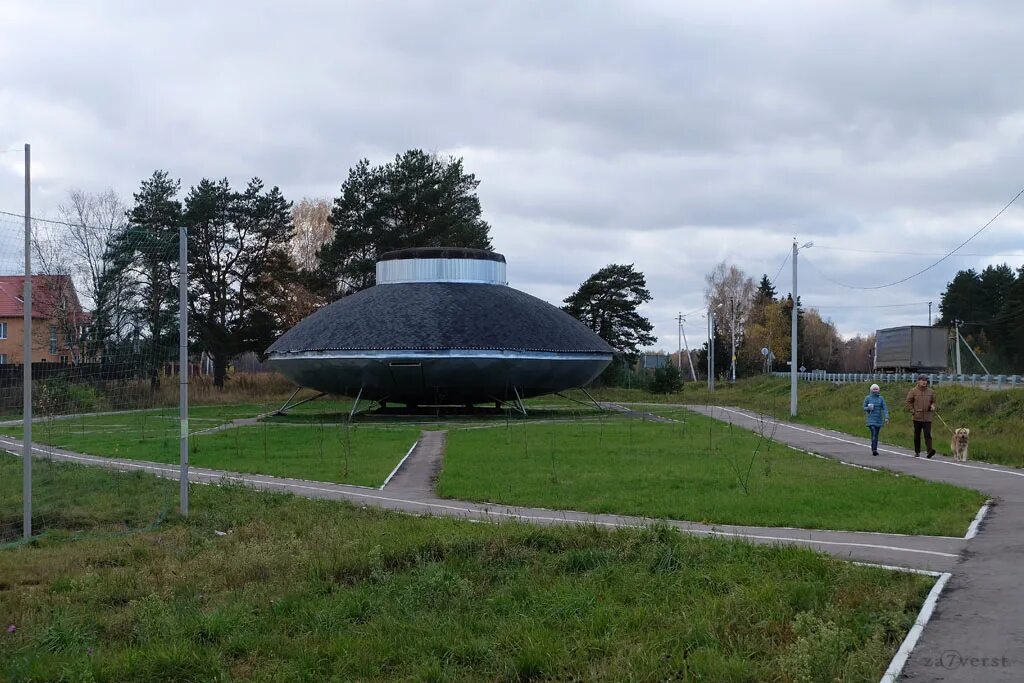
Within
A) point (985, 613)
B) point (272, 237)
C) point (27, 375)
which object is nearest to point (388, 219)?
point (272, 237)

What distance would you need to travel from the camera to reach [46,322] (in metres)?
23.6

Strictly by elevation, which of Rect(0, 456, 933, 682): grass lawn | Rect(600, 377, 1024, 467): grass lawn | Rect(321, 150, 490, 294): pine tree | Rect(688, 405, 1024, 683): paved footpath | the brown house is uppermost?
Rect(321, 150, 490, 294): pine tree

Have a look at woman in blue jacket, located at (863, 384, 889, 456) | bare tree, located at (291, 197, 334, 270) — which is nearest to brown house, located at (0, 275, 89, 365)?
woman in blue jacket, located at (863, 384, 889, 456)

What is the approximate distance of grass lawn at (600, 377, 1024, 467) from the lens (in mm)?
22547

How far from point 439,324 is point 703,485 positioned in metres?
23.7

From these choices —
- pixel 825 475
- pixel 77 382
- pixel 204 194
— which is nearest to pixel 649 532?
pixel 825 475

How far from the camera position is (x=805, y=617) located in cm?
719

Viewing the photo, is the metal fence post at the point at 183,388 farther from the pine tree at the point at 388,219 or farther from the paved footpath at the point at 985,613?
the pine tree at the point at 388,219

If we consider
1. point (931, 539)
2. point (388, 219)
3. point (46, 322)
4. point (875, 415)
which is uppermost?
point (388, 219)

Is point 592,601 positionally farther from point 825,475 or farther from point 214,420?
point 214,420

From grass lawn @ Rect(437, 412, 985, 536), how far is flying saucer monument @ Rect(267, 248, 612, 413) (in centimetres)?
1264

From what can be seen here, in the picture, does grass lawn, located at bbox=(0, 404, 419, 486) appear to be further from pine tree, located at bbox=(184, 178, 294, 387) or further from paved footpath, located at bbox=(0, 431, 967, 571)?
pine tree, located at bbox=(184, 178, 294, 387)

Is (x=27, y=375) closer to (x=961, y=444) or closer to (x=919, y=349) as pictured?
(x=961, y=444)

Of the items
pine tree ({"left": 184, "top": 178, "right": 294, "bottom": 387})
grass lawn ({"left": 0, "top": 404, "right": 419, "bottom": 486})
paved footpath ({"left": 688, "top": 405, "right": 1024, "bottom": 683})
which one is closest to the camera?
paved footpath ({"left": 688, "top": 405, "right": 1024, "bottom": 683})
